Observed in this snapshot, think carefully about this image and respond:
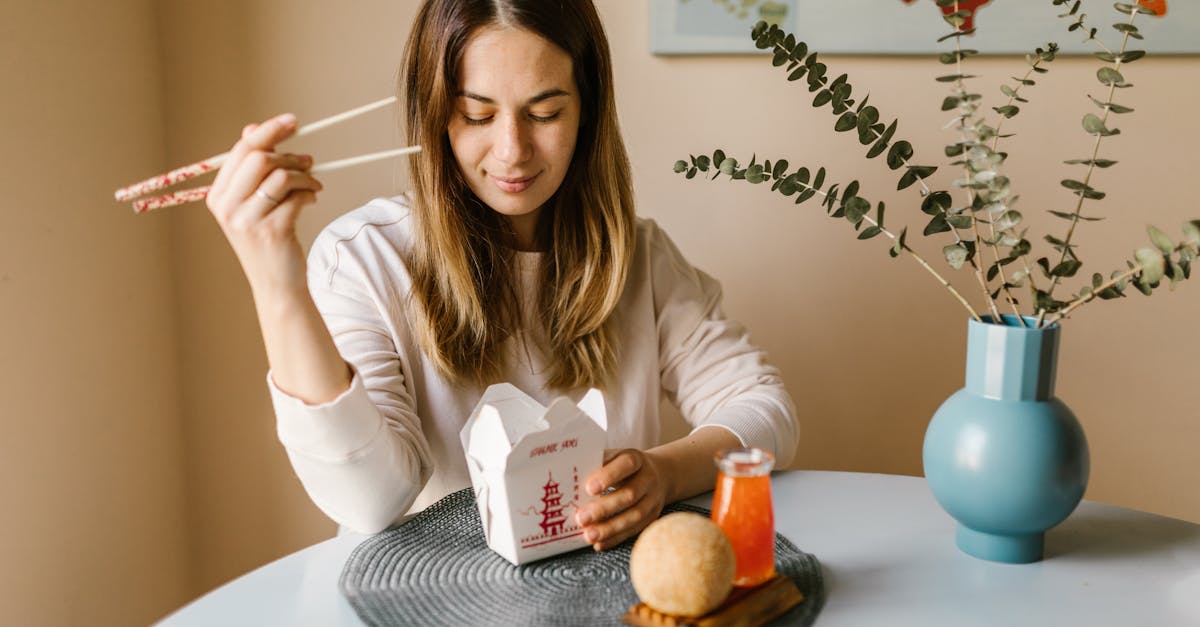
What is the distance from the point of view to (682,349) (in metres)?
1.45

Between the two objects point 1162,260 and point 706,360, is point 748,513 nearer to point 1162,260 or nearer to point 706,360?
point 1162,260

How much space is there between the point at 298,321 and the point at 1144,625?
831mm

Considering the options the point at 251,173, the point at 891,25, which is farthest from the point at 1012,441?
the point at 891,25

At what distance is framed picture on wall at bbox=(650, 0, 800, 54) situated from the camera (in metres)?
1.70

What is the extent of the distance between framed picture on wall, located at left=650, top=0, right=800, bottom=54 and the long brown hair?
402 mm

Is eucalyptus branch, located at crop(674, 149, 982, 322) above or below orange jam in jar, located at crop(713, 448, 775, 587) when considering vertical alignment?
above

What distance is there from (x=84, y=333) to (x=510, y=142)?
81 centimetres

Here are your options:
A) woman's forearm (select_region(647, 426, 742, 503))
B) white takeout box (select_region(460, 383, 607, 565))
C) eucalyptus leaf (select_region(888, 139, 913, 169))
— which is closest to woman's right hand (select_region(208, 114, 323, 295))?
white takeout box (select_region(460, 383, 607, 565))

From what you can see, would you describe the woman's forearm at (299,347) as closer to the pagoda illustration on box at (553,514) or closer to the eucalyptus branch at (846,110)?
the pagoda illustration on box at (553,514)

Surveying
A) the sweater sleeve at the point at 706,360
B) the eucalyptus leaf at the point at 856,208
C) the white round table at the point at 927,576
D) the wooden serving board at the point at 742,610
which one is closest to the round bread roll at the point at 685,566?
the wooden serving board at the point at 742,610

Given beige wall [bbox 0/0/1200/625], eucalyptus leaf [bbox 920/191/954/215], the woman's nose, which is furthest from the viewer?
beige wall [bbox 0/0/1200/625]

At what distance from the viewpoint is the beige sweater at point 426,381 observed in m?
1.00

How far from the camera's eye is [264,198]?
870 mm

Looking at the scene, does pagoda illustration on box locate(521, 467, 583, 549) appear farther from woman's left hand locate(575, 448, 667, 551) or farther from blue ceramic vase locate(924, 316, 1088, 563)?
blue ceramic vase locate(924, 316, 1088, 563)
